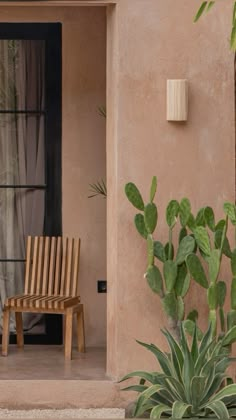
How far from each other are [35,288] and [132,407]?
2263mm

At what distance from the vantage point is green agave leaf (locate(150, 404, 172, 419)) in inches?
274

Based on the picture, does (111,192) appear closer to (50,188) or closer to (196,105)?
(196,105)

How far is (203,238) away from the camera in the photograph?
24.7ft

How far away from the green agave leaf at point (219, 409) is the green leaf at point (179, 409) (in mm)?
152

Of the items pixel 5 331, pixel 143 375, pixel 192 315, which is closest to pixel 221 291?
pixel 192 315

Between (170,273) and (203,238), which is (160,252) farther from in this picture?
(203,238)

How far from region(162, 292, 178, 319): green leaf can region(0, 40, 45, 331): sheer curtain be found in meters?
2.32

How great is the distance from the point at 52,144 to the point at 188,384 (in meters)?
3.26

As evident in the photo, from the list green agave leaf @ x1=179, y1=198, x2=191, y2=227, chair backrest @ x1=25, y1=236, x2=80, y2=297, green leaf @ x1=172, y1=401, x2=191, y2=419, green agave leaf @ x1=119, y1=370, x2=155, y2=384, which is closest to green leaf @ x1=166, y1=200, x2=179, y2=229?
green agave leaf @ x1=179, y1=198, x2=191, y2=227

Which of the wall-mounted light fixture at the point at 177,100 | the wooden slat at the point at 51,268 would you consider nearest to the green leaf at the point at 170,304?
the wall-mounted light fixture at the point at 177,100

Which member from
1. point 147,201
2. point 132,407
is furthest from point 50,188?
point 132,407

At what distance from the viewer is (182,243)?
25.2ft

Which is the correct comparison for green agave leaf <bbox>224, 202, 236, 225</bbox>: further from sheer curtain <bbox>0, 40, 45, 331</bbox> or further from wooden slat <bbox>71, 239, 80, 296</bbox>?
sheer curtain <bbox>0, 40, 45, 331</bbox>

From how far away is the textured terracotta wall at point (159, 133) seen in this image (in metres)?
7.97
